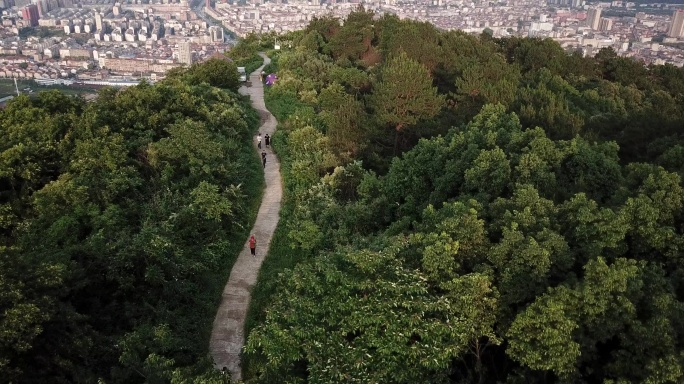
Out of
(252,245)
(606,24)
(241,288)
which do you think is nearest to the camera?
(241,288)

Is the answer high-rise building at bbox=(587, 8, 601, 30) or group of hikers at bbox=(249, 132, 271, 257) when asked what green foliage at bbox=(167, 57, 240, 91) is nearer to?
group of hikers at bbox=(249, 132, 271, 257)

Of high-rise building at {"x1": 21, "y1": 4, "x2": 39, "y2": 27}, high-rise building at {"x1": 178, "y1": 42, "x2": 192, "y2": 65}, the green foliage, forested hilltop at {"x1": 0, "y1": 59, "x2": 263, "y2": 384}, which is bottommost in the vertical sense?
high-rise building at {"x1": 178, "y1": 42, "x2": 192, "y2": 65}

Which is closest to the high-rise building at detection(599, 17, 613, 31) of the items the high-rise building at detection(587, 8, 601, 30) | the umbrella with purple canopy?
the high-rise building at detection(587, 8, 601, 30)

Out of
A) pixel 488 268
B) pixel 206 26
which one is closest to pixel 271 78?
pixel 488 268

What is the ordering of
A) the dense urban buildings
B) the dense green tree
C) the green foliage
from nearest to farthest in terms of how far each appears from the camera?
the dense green tree, the green foliage, the dense urban buildings

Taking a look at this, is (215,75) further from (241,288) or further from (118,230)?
(241,288)

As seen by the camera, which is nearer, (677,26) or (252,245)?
(252,245)
